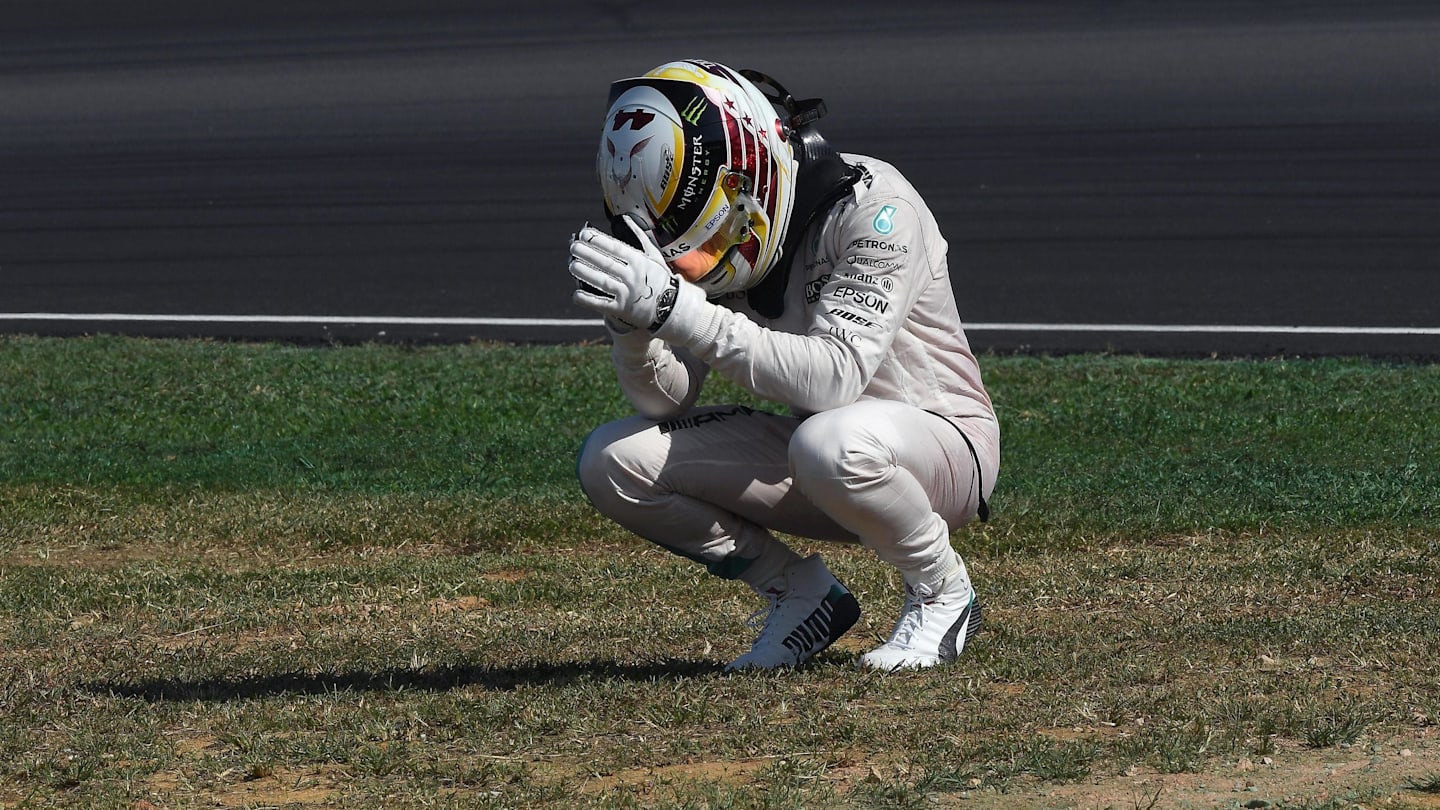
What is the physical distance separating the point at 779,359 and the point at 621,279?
1.42ft

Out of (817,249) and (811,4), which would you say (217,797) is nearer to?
(817,249)

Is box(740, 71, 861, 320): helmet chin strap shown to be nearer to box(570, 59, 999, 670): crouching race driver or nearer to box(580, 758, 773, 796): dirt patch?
box(570, 59, 999, 670): crouching race driver

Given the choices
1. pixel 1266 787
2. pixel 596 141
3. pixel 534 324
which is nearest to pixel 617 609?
pixel 1266 787

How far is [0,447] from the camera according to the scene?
8.85m

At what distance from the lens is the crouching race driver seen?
4.40 metres

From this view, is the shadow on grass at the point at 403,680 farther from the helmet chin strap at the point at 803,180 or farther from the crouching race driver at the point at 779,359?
the helmet chin strap at the point at 803,180

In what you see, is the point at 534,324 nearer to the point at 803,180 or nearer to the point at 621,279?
the point at 803,180

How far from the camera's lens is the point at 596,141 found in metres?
17.3

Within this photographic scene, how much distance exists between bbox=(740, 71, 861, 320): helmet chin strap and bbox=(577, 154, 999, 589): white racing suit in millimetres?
33

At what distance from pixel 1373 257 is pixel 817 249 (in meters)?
9.28

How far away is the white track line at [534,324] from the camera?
11352mm

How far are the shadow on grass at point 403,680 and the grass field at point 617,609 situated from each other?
0.06ft

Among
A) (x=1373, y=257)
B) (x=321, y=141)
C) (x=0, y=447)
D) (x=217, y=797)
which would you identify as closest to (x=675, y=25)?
(x=321, y=141)

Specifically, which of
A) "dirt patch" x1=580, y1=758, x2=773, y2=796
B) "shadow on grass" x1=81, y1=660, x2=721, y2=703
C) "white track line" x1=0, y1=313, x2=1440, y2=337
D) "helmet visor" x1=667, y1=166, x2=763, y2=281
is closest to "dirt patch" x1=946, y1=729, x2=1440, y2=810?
"dirt patch" x1=580, y1=758, x2=773, y2=796
